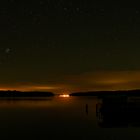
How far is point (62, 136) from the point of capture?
1852 inches

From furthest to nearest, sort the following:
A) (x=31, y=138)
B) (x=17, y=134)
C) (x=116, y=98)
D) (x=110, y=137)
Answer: (x=116, y=98) → (x=17, y=134) → (x=31, y=138) → (x=110, y=137)

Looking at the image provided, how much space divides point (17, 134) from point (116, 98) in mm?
16768

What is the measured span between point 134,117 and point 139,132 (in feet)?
22.4

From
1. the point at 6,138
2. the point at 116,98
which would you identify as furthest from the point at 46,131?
the point at 116,98

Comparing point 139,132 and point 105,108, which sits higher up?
point 105,108

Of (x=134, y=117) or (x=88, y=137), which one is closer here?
(x=88, y=137)

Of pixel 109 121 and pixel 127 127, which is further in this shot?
pixel 109 121

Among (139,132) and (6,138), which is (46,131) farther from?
(139,132)

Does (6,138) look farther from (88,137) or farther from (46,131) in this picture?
(88,137)

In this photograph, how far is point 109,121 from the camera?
5062 centimetres

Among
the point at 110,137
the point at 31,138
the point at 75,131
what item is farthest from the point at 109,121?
the point at 31,138

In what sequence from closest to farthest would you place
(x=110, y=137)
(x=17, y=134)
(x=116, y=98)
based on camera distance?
(x=110, y=137) → (x=17, y=134) → (x=116, y=98)

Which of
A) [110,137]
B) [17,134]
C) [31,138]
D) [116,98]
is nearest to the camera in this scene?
[110,137]

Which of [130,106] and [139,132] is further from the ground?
[130,106]
